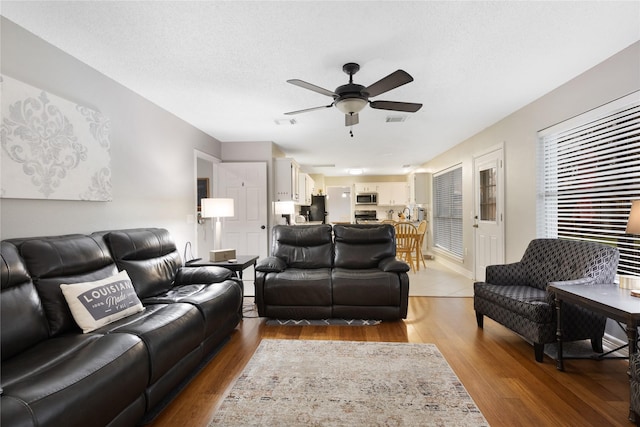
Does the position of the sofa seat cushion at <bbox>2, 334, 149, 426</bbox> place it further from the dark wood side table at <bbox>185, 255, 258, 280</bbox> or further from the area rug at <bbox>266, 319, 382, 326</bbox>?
the area rug at <bbox>266, 319, 382, 326</bbox>

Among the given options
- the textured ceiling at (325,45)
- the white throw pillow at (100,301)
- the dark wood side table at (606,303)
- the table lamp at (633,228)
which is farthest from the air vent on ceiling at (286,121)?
the table lamp at (633,228)

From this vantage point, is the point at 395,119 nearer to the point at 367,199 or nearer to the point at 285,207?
the point at 285,207

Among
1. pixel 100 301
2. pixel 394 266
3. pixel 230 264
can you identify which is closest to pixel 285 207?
pixel 230 264

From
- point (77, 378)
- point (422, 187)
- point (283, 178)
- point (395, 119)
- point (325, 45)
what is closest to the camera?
point (77, 378)

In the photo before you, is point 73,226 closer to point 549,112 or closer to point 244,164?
point 244,164

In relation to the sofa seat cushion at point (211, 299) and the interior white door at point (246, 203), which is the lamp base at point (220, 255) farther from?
the interior white door at point (246, 203)

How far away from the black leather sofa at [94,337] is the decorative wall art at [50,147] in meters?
0.43

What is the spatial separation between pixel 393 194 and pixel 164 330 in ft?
28.8

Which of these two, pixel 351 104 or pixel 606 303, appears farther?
pixel 351 104

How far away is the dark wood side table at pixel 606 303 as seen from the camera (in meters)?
1.78

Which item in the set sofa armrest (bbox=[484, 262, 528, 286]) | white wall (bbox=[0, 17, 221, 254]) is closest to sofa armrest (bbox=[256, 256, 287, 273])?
white wall (bbox=[0, 17, 221, 254])

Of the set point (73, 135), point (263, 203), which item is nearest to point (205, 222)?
point (263, 203)

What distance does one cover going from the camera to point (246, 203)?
549cm

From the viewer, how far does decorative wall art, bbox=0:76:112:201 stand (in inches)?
80.0
